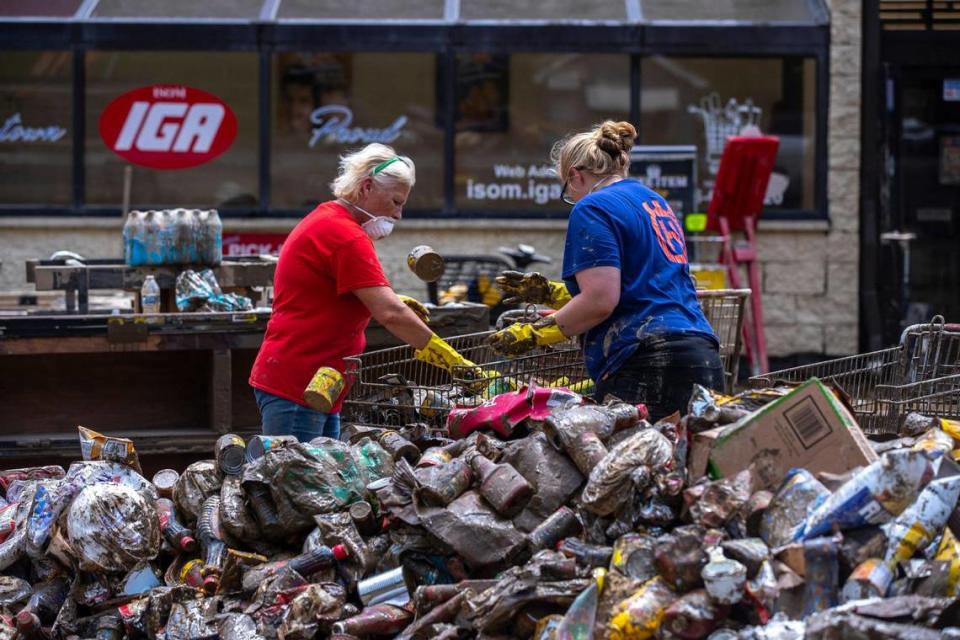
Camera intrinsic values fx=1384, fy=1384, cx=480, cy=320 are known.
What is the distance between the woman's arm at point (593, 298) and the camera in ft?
14.9

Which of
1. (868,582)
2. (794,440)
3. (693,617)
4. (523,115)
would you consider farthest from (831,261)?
(693,617)

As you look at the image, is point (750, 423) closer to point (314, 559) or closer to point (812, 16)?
point (314, 559)

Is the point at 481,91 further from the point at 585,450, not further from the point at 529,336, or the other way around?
the point at 585,450

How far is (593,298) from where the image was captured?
455 cm

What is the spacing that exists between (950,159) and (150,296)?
7393mm

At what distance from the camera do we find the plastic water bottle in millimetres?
6895

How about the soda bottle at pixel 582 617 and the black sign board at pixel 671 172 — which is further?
the black sign board at pixel 671 172

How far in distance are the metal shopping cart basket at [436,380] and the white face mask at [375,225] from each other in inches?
17.9

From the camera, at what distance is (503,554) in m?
3.87

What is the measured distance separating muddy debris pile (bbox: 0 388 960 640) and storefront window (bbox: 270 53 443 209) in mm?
6885

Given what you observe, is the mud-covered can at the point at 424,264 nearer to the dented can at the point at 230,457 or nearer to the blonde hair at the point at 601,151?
the blonde hair at the point at 601,151

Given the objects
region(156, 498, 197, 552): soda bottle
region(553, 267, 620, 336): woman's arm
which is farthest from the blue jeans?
region(553, 267, 620, 336): woman's arm

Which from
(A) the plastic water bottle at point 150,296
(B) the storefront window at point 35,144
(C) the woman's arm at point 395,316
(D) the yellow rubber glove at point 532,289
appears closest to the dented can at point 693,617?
(C) the woman's arm at point 395,316

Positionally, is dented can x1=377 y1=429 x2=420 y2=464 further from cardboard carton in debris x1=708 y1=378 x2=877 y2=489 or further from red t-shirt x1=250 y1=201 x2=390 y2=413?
cardboard carton in debris x1=708 y1=378 x2=877 y2=489
